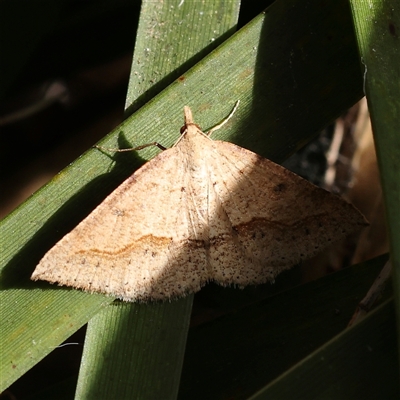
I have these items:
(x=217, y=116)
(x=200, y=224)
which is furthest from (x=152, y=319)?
(x=217, y=116)

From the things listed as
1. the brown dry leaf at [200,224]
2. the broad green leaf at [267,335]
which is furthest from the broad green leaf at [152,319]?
the broad green leaf at [267,335]

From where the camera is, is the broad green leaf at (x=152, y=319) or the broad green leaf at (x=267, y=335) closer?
the broad green leaf at (x=152, y=319)

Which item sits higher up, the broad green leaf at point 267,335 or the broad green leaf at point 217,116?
the broad green leaf at point 217,116

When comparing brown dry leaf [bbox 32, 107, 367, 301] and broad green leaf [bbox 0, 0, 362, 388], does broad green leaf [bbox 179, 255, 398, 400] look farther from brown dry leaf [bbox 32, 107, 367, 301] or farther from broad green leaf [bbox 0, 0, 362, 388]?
broad green leaf [bbox 0, 0, 362, 388]

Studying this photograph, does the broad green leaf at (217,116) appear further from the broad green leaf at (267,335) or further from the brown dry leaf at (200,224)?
the broad green leaf at (267,335)

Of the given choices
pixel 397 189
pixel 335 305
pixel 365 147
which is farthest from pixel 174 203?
pixel 365 147

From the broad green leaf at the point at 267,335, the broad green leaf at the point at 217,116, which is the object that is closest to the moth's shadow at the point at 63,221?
the broad green leaf at the point at 217,116

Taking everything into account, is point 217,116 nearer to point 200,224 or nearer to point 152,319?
point 200,224

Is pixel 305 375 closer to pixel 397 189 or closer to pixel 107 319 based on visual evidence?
pixel 397 189
